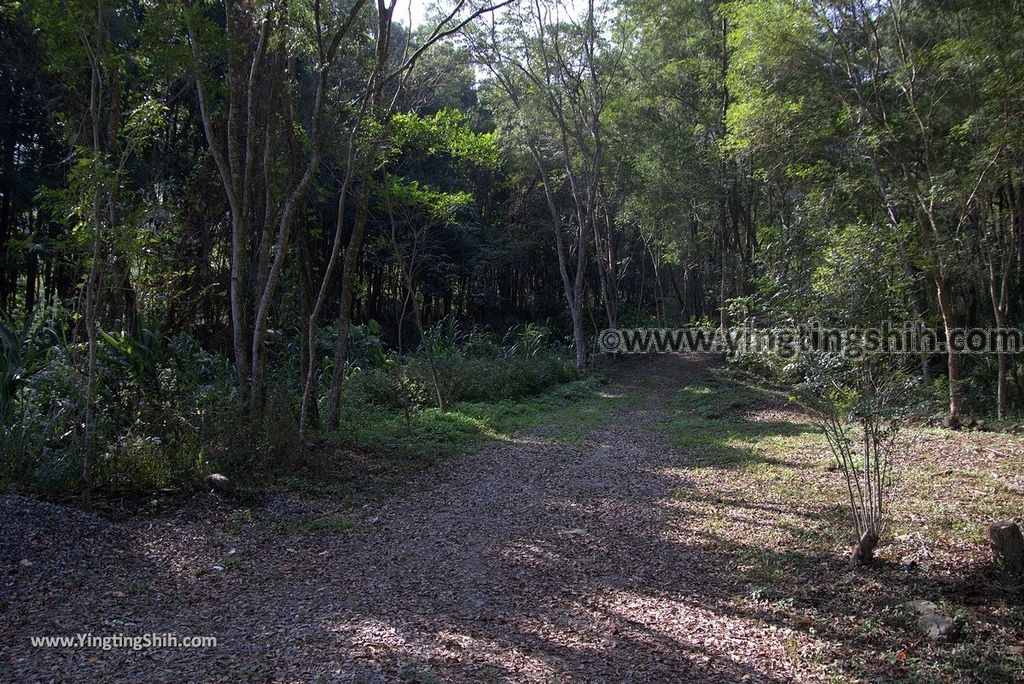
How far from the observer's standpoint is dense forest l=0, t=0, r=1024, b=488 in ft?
20.3

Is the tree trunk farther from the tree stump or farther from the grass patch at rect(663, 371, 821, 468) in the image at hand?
the tree stump

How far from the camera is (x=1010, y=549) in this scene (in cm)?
433

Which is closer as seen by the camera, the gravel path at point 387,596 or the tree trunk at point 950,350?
the gravel path at point 387,596

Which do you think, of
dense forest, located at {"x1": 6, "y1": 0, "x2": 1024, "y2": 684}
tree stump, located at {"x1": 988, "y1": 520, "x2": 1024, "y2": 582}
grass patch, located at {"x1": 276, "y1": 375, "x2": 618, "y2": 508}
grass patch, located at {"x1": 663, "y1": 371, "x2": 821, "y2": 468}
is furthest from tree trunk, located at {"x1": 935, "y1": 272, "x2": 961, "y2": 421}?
tree stump, located at {"x1": 988, "y1": 520, "x2": 1024, "y2": 582}

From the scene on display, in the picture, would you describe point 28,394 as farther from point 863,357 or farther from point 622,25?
point 622,25

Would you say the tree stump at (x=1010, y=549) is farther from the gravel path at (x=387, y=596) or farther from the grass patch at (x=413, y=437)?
the grass patch at (x=413, y=437)

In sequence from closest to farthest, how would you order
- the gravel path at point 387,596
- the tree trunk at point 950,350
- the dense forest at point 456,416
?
the gravel path at point 387,596
the dense forest at point 456,416
the tree trunk at point 950,350

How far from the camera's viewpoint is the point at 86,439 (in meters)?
5.61

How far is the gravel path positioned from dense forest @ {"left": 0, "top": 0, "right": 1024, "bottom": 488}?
3.76 ft

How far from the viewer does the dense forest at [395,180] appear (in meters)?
6.19

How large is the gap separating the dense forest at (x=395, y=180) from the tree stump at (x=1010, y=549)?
4.41 ft

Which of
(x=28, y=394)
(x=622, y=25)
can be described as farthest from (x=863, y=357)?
(x=622, y=25)

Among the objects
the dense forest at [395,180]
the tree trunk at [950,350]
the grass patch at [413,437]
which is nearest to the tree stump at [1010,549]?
the dense forest at [395,180]

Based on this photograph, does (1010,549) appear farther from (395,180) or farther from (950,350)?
(395,180)
